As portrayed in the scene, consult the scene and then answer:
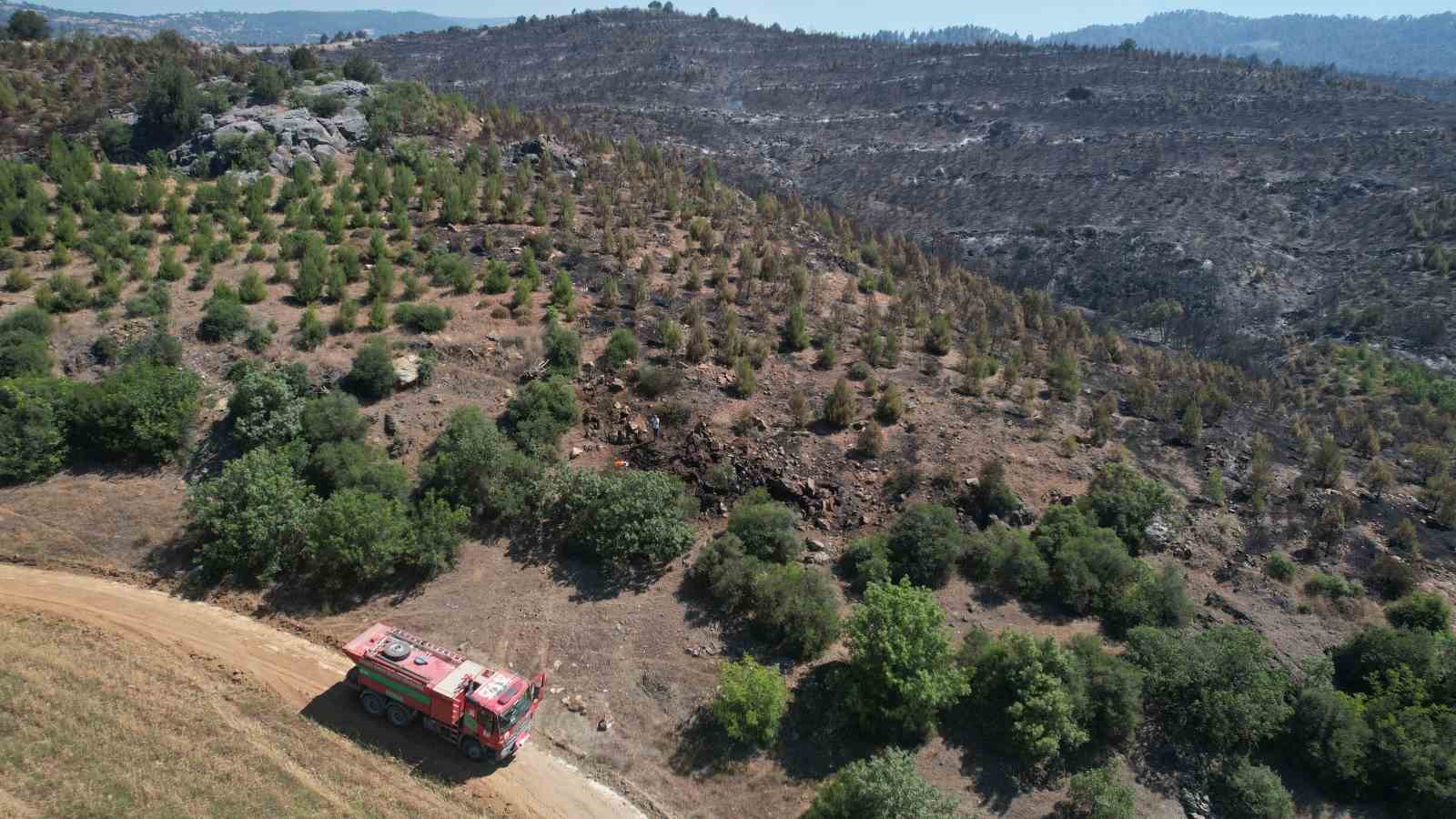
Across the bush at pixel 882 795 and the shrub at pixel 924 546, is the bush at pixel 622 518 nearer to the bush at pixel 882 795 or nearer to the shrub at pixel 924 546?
the shrub at pixel 924 546

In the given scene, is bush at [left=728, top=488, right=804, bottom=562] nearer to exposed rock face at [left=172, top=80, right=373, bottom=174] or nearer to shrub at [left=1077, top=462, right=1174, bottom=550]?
shrub at [left=1077, top=462, right=1174, bottom=550]

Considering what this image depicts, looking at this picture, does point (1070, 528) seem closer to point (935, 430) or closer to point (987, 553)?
point (987, 553)

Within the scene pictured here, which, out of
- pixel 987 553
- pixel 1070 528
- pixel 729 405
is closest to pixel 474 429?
pixel 729 405

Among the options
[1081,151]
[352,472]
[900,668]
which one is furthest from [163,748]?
[1081,151]

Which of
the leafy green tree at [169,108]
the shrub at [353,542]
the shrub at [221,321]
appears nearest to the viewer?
the shrub at [353,542]

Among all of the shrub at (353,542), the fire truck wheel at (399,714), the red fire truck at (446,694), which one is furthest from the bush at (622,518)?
the fire truck wheel at (399,714)

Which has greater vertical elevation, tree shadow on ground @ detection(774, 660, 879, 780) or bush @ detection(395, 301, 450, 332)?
bush @ detection(395, 301, 450, 332)

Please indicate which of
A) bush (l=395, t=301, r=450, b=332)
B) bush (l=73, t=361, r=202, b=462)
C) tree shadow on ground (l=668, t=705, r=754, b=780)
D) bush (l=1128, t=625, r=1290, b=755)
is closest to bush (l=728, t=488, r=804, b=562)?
tree shadow on ground (l=668, t=705, r=754, b=780)
